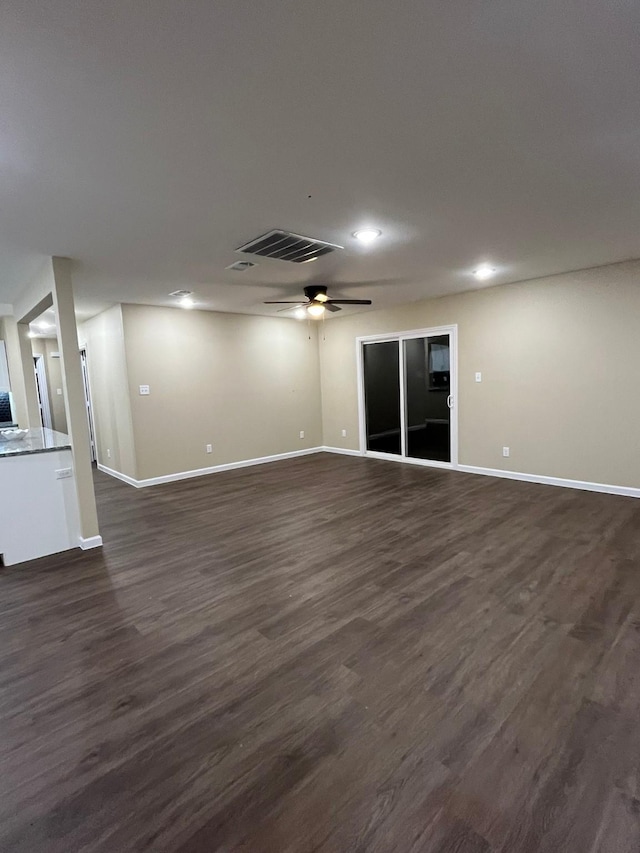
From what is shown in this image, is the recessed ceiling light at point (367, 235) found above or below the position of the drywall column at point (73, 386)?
Answer: above

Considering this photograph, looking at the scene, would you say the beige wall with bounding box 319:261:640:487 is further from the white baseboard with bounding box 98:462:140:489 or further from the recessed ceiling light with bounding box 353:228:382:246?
the white baseboard with bounding box 98:462:140:489

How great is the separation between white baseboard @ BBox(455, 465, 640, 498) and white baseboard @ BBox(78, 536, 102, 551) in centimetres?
474

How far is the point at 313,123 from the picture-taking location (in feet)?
6.29

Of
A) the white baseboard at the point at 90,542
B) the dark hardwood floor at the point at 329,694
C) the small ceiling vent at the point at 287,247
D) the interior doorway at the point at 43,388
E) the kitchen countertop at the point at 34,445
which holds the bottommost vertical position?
the dark hardwood floor at the point at 329,694

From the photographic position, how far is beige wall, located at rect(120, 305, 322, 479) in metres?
6.00

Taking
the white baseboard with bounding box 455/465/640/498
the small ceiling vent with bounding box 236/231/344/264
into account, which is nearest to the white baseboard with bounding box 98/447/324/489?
the white baseboard with bounding box 455/465/640/498

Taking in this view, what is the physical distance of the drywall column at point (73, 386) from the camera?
3674 mm

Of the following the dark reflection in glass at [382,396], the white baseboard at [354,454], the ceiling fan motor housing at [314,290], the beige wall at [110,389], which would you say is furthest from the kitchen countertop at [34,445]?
the dark reflection in glass at [382,396]

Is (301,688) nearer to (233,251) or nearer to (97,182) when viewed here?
(97,182)

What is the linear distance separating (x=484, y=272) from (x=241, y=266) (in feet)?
8.98

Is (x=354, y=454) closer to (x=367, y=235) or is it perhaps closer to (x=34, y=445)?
(x=367, y=235)

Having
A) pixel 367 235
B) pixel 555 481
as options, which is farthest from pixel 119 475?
pixel 555 481

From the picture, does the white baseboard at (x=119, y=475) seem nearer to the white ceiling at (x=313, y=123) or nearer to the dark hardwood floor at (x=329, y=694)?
the dark hardwood floor at (x=329, y=694)

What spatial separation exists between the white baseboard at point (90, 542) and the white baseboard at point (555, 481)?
15.5 feet
